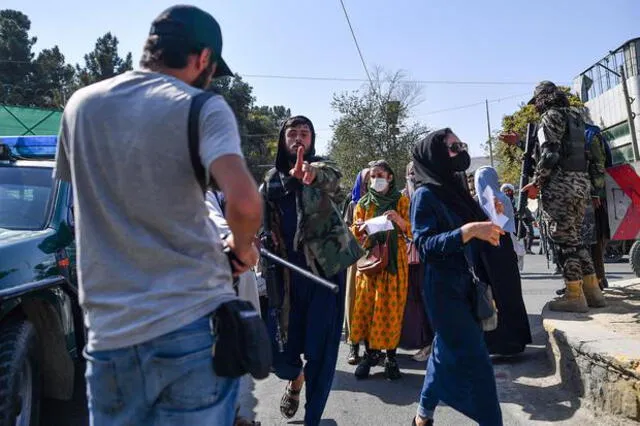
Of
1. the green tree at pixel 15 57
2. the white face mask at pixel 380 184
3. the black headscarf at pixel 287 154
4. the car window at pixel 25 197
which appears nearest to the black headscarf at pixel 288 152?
the black headscarf at pixel 287 154

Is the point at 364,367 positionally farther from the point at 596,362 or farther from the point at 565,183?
the point at 565,183

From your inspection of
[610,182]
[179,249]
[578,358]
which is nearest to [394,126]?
[610,182]

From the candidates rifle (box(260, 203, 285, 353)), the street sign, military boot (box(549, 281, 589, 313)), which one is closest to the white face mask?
rifle (box(260, 203, 285, 353))

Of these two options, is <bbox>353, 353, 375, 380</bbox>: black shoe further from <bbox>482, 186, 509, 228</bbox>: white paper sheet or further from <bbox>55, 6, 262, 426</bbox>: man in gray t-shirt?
<bbox>55, 6, 262, 426</bbox>: man in gray t-shirt

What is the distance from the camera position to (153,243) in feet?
5.20

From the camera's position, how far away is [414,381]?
4.77 m

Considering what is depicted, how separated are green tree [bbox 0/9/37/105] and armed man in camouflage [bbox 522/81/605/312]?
3741 cm

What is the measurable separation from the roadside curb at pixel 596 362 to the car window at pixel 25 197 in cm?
370

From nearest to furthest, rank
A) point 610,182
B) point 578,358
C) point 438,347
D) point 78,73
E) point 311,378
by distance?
point 438,347 → point 311,378 → point 578,358 → point 610,182 → point 78,73

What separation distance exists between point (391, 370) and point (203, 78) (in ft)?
11.9

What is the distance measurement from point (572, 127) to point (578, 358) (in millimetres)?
2020

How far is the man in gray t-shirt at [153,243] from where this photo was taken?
1561 millimetres

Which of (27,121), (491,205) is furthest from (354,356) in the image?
(27,121)

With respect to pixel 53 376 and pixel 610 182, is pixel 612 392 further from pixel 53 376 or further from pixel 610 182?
pixel 53 376
